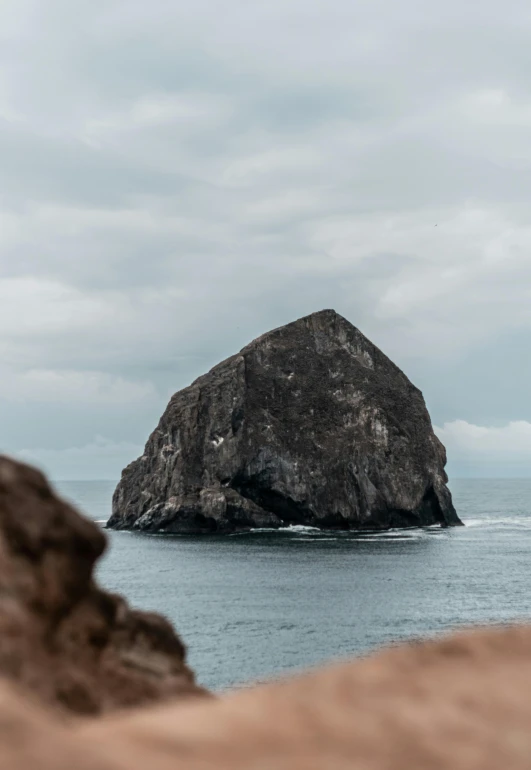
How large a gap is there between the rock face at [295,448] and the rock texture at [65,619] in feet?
413

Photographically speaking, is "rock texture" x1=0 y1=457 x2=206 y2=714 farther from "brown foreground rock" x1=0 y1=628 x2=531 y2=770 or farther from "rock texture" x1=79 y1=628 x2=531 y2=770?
"rock texture" x1=79 y1=628 x2=531 y2=770

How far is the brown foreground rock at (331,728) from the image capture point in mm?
6723

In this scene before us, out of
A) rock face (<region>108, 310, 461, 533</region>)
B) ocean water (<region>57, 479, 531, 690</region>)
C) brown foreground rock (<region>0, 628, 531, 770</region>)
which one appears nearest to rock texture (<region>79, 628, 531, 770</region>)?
brown foreground rock (<region>0, 628, 531, 770</region>)

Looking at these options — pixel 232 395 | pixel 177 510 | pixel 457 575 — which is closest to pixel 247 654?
pixel 457 575

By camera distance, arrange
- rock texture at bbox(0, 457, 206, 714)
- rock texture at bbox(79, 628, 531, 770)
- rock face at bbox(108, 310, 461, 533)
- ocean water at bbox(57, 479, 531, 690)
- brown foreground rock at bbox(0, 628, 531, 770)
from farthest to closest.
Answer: rock face at bbox(108, 310, 461, 533)
ocean water at bbox(57, 479, 531, 690)
rock texture at bbox(0, 457, 206, 714)
rock texture at bbox(79, 628, 531, 770)
brown foreground rock at bbox(0, 628, 531, 770)

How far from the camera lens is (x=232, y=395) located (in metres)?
151

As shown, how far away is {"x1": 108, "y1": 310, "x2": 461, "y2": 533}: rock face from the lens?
5536 inches

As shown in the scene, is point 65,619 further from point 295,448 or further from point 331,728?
point 295,448

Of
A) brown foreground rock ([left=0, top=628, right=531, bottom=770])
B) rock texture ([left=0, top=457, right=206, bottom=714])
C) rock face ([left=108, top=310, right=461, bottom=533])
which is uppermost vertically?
rock face ([left=108, top=310, right=461, bottom=533])

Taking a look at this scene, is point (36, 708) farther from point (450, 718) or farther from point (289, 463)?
point (289, 463)

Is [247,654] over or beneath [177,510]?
beneath

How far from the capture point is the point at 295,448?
479 ft

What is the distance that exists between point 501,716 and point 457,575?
255 ft

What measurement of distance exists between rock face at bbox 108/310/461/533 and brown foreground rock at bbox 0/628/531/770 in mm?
127381
